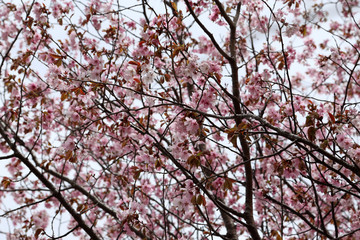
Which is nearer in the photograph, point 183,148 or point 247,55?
point 183,148

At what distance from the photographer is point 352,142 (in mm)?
2668

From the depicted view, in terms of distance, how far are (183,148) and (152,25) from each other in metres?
1.14

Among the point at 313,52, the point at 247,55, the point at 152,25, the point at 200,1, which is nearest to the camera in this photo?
the point at 152,25

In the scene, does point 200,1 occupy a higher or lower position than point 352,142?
higher

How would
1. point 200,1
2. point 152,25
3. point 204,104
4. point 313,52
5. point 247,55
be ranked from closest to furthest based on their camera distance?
point 204,104
point 152,25
point 200,1
point 247,55
point 313,52

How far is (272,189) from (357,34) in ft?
11.7

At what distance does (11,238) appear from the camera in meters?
4.62

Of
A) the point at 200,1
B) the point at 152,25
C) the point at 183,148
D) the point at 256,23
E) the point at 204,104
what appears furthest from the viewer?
the point at 256,23

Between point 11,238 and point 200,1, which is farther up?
point 200,1

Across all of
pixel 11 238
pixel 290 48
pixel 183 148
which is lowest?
pixel 183 148

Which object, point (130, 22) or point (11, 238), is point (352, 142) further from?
point (11, 238)

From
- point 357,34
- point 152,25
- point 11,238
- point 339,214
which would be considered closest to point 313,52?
point 357,34

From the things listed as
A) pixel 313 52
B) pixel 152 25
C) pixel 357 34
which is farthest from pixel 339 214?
pixel 152 25

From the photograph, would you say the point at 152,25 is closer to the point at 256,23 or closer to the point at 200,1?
the point at 200,1
